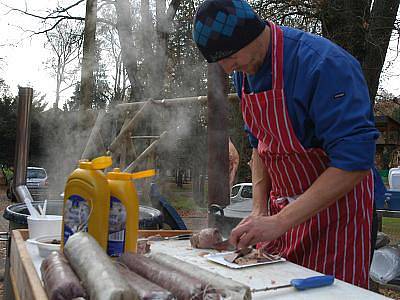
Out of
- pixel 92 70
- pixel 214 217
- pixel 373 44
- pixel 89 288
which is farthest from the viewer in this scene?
pixel 92 70

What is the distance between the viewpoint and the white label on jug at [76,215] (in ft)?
4.61

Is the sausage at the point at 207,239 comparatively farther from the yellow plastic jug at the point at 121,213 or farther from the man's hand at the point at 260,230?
the yellow plastic jug at the point at 121,213

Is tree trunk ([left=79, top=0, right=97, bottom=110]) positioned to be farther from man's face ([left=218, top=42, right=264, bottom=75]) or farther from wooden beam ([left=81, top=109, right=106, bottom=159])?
man's face ([left=218, top=42, right=264, bottom=75])

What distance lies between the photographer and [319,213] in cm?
172

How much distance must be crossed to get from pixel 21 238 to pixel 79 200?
0.58m

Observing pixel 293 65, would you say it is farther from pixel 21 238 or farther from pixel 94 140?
pixel 94 140

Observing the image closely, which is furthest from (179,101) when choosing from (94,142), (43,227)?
(43,227)

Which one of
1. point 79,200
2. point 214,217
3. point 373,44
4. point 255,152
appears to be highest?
point 373,44

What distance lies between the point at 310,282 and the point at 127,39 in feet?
18.9

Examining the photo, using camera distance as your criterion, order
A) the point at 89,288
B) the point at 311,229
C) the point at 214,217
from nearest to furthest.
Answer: the point at 89,288, the point at 311,229, the point at 214,217

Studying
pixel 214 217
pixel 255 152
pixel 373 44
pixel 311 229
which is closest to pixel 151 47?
pixel 373 44

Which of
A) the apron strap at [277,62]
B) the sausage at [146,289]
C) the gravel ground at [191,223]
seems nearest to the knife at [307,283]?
the sausage at [146,289]

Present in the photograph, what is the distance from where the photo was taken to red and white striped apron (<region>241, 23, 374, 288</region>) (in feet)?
5.56

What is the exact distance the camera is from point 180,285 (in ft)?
3.42
